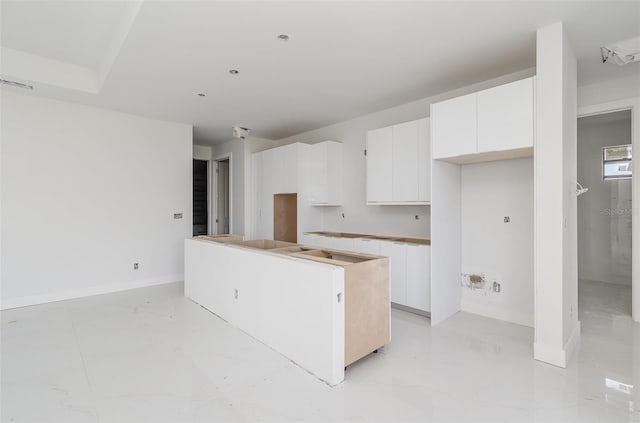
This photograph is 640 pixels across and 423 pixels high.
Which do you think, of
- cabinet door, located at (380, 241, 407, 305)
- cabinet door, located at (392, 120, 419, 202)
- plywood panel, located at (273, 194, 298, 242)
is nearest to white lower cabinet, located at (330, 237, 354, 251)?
cabinet door, located at (380, 241, 407, 305)

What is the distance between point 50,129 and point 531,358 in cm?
583

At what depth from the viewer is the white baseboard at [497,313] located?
10.6 feet

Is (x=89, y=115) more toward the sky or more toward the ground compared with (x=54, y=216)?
more toward the sky

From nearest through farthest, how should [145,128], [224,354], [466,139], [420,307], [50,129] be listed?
[224,354]
[466,139]
[420,307]
[50,129]
[145,128]

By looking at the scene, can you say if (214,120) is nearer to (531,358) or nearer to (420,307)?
(420,307)

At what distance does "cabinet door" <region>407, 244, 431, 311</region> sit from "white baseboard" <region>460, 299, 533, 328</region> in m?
0.59

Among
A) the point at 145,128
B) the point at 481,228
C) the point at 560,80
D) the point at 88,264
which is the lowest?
the point at 88,264

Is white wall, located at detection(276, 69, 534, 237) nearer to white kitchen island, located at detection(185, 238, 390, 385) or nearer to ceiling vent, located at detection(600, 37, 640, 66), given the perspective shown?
ceiling vent, located at detection(600, 37, 640, 66)

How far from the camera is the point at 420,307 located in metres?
3.46

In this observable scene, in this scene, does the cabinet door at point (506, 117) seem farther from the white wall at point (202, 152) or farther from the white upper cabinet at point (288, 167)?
the white wall at point (202, 152)

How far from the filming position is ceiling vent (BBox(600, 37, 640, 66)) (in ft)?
8.54

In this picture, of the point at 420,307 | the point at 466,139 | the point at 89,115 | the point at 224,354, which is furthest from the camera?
the point at 89,115

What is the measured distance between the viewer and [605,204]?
527 centimetres

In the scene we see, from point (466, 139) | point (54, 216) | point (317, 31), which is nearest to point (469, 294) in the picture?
point (466, 139)
